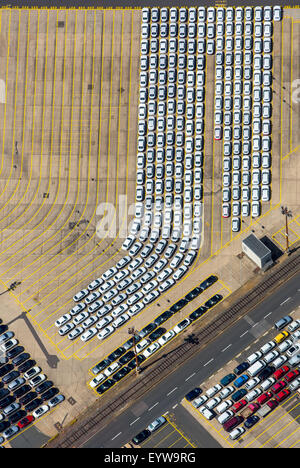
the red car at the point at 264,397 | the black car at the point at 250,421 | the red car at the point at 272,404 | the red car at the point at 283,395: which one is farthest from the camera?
the red car at the point at 264,397

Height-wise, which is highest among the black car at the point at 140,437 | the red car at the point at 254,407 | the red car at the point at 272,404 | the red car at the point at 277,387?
the red car at the point at 277,387

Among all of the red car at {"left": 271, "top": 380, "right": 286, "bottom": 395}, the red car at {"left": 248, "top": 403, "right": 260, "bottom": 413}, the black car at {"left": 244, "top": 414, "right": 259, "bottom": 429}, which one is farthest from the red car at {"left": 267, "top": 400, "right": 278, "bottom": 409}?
the black car at {"left": 244, "top": 414, "right": 259, "bottom": 429}

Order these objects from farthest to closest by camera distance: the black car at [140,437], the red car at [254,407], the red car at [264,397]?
1. the red car at [264,397]
2. the black car at [140,437]
3. the red car at [254,407]

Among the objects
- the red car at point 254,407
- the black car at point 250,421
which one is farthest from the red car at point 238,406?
the black car at point 250,421

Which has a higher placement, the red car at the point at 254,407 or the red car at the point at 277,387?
the red car at the point at 277,387

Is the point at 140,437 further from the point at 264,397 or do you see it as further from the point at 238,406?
the point at 264,397

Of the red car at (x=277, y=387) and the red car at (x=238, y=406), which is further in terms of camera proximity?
the red car at (x=277, y=387)

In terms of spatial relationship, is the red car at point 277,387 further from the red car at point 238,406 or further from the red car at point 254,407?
the red car at point 238,406
